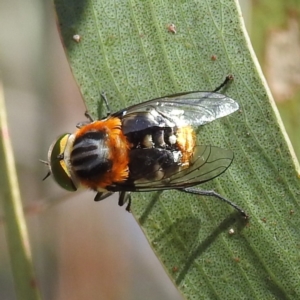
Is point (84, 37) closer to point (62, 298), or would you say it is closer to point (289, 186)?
point (289, 186)

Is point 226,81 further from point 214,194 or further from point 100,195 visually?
point 100,195

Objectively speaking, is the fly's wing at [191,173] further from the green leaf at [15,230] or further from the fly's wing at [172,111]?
the green leaf at [15,230]

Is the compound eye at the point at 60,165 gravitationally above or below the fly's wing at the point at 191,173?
→ above

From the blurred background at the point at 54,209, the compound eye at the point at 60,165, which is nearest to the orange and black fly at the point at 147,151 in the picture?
the compound eye at the point at 60,165

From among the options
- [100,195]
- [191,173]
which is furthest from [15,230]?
[191,173]

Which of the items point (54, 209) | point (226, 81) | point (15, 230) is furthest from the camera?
point (54, 209)

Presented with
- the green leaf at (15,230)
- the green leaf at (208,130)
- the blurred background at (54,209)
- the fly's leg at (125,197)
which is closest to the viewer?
the green leaf at (15,230)

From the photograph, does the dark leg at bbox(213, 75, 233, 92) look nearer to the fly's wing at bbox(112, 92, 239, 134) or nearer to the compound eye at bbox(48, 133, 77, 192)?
the fly's wing at bbox(112, 92, 239, 134)
